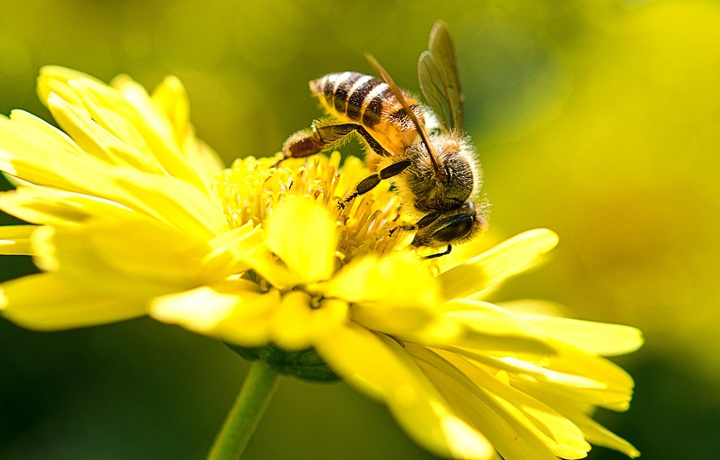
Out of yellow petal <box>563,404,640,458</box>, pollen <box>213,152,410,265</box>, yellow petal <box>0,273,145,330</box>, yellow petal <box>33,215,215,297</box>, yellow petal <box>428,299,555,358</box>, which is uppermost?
pollen <box>213,152,410,265</box>

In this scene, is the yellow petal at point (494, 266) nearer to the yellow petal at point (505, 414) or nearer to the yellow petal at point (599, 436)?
the yellow petal at point (505, 414)

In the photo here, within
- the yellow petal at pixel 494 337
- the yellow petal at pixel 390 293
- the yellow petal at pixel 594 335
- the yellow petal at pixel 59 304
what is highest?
the yellow petal at pixel 594 335

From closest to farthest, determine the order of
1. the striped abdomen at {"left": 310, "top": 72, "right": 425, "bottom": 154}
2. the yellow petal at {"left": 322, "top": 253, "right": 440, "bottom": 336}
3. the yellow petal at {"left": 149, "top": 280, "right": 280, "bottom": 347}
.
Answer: the yellow petal at {"left": 149, "top": 280, "right": 280, "bottom": 347} < the yellow petal at {"left": 322, "top": 253, "right": 440, "bottom": 336} < the striped abdomen at {"left": 310, "top": 72, "right": 425, "bottom": 154}

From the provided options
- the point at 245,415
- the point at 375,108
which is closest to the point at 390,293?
the point at 245,415

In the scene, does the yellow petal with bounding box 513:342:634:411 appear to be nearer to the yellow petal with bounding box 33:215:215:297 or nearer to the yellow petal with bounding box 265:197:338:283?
the yellow petal with bounding box 265:197:338:283

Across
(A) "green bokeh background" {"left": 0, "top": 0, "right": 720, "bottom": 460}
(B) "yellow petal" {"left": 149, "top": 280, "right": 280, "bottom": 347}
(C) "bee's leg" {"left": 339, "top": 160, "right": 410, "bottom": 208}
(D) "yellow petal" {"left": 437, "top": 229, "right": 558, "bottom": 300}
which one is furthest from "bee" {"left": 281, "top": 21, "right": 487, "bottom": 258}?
(A) "green bokeh background" {"left": 0, "top": 0, "right": 720, "bottom": 460}

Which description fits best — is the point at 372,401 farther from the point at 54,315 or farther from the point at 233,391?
the point at 54,315

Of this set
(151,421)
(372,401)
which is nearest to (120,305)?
(151,421)

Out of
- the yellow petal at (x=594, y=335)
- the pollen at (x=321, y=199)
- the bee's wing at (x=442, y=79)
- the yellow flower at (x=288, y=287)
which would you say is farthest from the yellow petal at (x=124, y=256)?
the bee's wing at (x=442, y=79)
